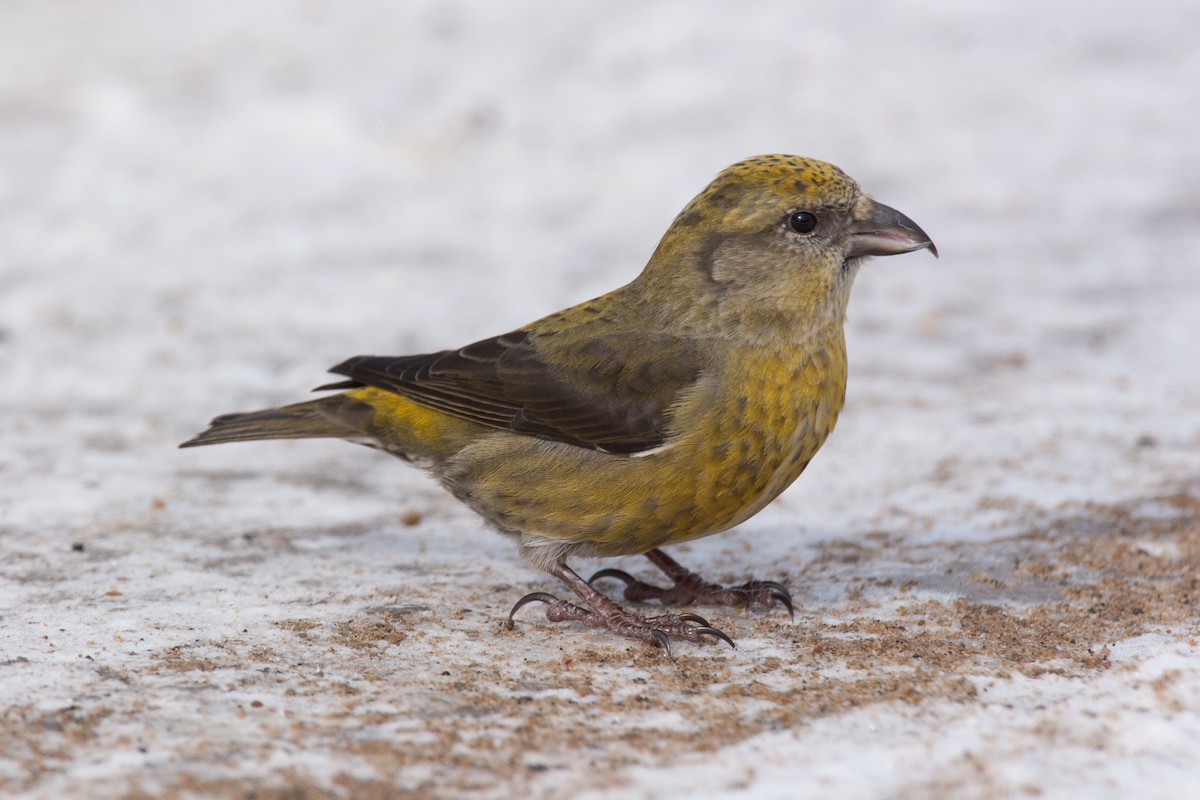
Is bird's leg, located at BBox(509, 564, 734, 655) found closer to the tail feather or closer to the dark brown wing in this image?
the dark brown wing

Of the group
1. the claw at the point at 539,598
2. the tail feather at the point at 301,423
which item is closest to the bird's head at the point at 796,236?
the claw at the point at 539,598

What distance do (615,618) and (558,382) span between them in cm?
86

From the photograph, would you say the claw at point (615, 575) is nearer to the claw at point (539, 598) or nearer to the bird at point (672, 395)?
A: the bird at point (672, 395)

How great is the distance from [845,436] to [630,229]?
2.75 metres

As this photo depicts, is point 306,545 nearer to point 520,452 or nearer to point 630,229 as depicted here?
point 520,452

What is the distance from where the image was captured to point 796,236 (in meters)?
4.48

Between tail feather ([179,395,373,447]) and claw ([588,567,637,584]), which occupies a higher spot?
tail feather ([179,395,373,447])

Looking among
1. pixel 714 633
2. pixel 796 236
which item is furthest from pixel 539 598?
pixel 796 236

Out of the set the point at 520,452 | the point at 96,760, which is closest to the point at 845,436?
the point at 520,452

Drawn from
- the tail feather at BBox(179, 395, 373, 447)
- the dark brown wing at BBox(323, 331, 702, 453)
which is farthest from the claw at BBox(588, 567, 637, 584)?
the tail feather at BBox(179, 395, 373, 447)

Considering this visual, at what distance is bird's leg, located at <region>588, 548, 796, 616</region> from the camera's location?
14.6 feet

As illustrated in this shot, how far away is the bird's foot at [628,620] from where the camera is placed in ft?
13.4

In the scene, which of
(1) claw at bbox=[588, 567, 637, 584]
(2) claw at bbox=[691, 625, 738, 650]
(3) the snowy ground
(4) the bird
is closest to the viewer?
(3) the snowy ground

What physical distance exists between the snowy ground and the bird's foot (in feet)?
0.24
